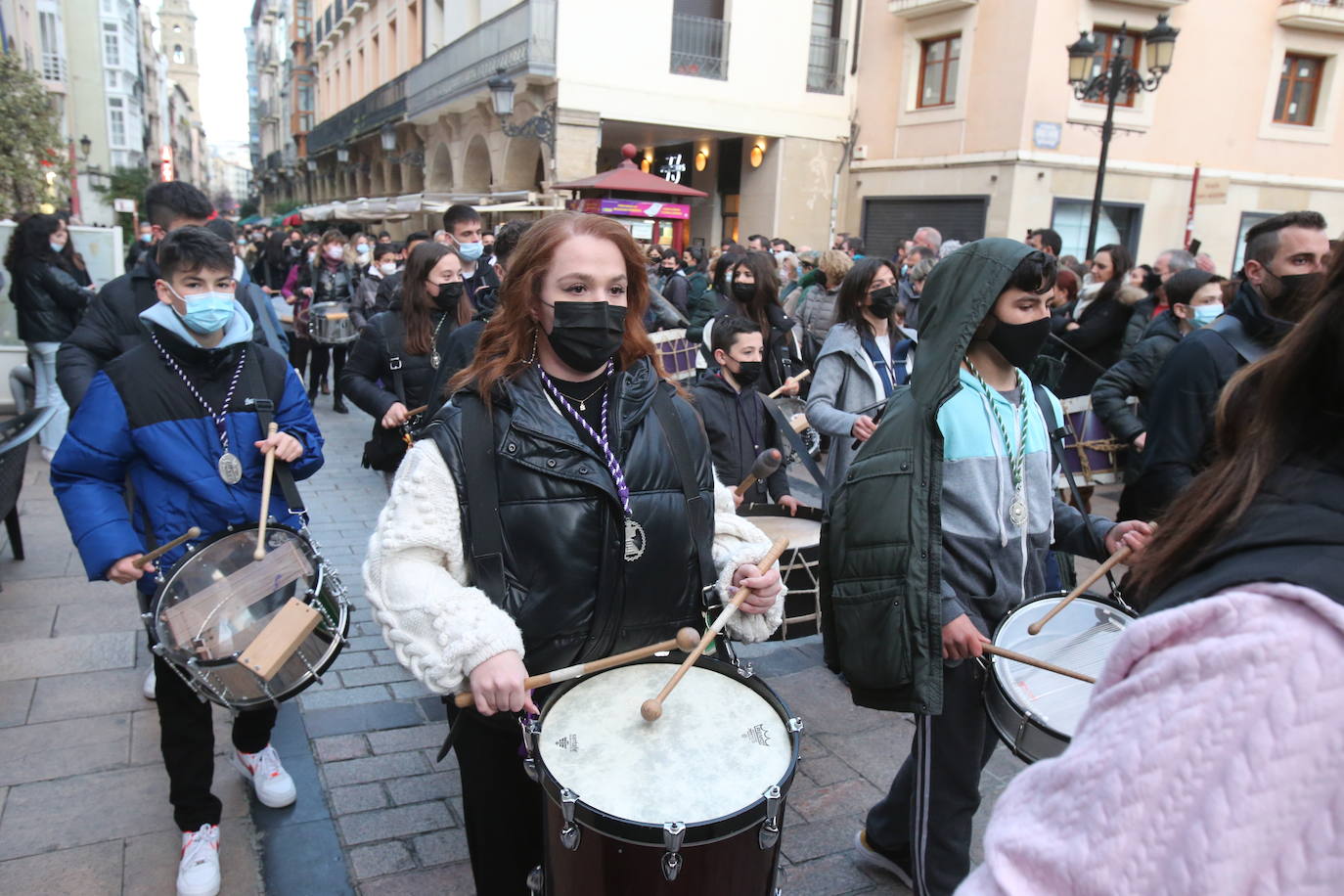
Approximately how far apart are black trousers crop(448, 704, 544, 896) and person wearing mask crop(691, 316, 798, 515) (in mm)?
2234

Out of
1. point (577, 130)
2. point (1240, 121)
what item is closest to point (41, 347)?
point (577, 130)

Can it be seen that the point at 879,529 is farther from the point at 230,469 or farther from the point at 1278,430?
the point at 230,469

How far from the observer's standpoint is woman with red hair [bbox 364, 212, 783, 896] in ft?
6.48

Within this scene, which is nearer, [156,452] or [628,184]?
[156,452]

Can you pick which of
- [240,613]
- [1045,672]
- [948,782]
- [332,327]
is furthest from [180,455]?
[332,327]

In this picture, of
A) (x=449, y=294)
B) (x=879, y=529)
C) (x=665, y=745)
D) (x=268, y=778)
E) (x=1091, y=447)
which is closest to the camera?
(x=665, y=745)

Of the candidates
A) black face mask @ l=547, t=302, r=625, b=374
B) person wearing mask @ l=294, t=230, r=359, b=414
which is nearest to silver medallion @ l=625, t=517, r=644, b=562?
black face mask @ l=547, t=302, r=625, b=374

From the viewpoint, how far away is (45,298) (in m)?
7.71

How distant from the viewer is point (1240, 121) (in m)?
18.7

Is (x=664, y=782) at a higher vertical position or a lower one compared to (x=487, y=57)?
lower

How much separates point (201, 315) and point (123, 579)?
2.91 feet

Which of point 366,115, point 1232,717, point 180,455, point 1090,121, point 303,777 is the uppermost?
point 366,115

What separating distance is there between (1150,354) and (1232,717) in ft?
16.8

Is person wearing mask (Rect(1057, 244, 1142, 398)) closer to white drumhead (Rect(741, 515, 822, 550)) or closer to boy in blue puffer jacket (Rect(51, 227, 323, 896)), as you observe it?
white drumhead (Rect(741, 515, 822, 550))
